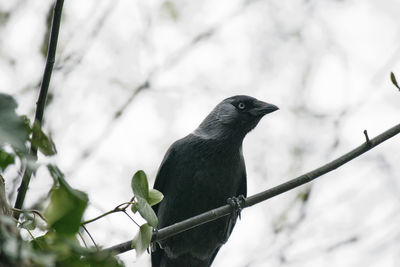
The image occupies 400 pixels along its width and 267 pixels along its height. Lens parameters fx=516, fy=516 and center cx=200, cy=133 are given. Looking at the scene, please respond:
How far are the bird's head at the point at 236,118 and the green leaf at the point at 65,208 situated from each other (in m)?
3.95

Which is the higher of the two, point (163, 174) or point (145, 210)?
point (145, 210)

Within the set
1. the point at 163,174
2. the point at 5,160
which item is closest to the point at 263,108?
the point at 163,174

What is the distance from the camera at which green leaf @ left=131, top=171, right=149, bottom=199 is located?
2287mm

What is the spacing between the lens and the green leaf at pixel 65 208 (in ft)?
4.45

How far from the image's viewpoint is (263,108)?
5.46 meters

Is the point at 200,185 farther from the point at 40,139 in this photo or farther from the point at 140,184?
the point at 40,139

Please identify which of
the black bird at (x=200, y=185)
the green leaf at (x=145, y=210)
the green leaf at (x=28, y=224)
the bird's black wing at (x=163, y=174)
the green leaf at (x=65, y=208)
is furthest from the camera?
the bird's black wing at (x=163, y=174)

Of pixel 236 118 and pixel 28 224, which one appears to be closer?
pixel 28 224

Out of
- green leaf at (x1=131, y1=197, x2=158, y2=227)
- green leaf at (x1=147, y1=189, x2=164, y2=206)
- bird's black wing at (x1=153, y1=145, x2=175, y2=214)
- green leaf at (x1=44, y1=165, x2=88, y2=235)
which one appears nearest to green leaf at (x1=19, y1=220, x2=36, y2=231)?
green leaf at (x1=131, y1=197, x2=158, y2=227)

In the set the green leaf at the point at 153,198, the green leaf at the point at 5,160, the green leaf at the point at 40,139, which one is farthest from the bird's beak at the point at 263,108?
the green leaf at the point at 40,139

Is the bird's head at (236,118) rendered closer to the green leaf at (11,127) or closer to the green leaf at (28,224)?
the green leaf at (28,224)

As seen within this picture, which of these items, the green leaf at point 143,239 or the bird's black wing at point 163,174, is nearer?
the green leaf at point 143,239

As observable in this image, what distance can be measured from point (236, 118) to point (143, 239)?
329 centimetres

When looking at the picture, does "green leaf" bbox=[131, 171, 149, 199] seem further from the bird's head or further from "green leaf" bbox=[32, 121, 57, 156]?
the bird's head
